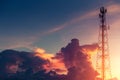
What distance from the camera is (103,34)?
6750 centimetres

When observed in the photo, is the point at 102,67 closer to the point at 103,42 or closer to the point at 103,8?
the point at 103,42

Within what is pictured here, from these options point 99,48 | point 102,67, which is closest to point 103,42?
point 99,48

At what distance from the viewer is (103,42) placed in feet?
218

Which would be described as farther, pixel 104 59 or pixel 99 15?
pixel 99 15

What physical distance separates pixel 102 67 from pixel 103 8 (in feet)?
→ 55.0

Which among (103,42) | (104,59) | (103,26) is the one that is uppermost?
(103,26)

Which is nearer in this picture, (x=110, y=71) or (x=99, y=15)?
(x=110, y=71)

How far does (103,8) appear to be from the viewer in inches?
2586

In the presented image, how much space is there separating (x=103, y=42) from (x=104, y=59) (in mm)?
5237

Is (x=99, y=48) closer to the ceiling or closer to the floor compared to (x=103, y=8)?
closer to the floor

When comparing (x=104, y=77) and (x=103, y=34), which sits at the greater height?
(x=103, y=34)

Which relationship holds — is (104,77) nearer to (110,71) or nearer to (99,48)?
(110,71)

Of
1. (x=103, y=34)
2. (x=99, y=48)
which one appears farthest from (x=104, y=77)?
(x=103, y=34)

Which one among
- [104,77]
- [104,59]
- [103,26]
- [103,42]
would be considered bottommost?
[104,77]
